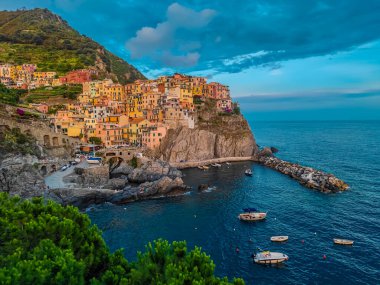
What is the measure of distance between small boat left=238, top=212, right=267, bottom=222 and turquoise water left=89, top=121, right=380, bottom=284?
115cm

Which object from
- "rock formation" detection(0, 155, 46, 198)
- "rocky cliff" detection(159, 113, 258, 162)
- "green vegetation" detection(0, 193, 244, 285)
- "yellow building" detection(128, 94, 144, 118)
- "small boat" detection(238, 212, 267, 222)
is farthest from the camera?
"yellow building" detection(128, 94, 144, 118)

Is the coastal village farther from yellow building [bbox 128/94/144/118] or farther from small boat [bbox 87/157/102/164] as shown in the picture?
small boat [bbox 87/157/102/164]

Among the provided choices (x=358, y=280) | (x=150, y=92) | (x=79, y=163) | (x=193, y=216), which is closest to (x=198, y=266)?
(x=358, y=280)

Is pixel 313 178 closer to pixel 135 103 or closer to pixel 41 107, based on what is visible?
pixel 135 103

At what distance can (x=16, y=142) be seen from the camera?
61344 millimetres

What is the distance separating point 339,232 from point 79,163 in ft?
187

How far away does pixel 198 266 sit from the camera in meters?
13.7

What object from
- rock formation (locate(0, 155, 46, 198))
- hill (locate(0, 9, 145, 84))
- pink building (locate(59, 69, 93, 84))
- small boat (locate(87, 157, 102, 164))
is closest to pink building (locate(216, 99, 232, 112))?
pink building (locate(59, 69, 93, 84))

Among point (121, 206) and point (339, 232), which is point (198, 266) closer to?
point (339, 232)

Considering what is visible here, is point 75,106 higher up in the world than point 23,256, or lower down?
higher up

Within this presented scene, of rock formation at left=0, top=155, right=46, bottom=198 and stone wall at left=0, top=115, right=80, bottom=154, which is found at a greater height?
stone wall at left=0, top=115, right=80, bottom=154

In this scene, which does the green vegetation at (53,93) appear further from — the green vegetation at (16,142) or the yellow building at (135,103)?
the green vegetation at (16,142)

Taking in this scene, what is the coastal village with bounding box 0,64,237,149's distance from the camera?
86750mm

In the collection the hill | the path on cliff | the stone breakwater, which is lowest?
the stone breakwater
